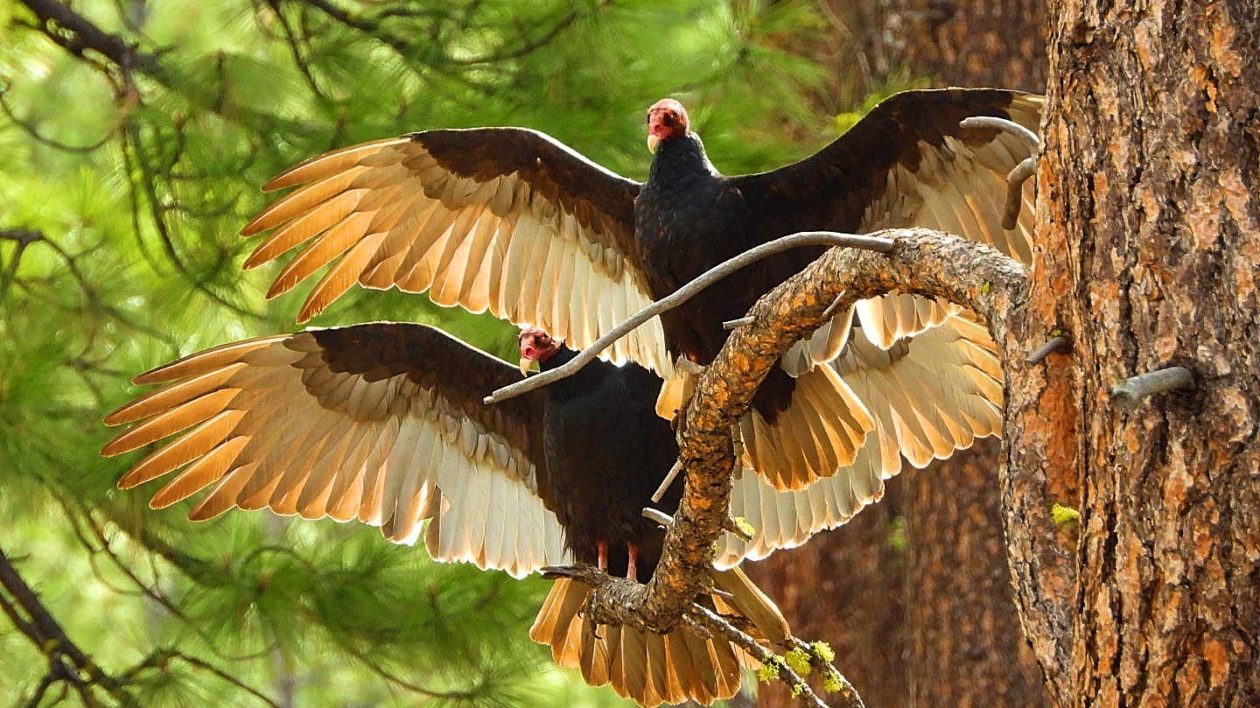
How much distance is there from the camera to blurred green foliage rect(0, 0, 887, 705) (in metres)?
3.69

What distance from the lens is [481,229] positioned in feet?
10.6

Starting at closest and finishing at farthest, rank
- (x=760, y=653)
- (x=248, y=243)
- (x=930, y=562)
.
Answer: (x=760, y=653), (x=248, y=243), (x=930, y=562)

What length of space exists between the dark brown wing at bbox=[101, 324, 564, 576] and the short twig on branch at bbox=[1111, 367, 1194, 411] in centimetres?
228

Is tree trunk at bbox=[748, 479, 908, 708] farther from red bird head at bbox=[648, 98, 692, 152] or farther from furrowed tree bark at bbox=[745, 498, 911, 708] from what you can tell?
red bird head at bbox=[648, 98, 692, 152]

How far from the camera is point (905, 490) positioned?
4281 mm

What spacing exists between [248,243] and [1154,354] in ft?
9.34

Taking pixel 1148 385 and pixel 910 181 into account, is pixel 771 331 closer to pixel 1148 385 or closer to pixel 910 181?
pixel 1148 385

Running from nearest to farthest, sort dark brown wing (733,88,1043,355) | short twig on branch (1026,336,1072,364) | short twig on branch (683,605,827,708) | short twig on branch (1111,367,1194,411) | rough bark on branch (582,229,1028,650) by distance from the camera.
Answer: short twig on branch (1111,367,1194,411)
short twig on branch (1026,336,1072,364)
rough bark on branch (582,229,1028,650)
short twig on branch (683,605,827,708)
dark brown wing (733,88,1043,355)

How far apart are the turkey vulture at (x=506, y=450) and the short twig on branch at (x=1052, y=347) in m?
1.58

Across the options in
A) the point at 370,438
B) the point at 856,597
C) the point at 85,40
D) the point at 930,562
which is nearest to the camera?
the point at 370,438

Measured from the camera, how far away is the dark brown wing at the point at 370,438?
3.35 metres

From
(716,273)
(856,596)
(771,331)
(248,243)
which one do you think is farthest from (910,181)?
(856,596)

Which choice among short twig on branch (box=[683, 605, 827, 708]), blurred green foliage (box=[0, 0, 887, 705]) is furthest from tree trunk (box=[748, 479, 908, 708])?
short twig on branch (box=[683, 605, 827, 708])

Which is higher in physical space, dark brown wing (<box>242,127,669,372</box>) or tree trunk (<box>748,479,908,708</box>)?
dark brown wing (<box>242,127,669,372</box>)
